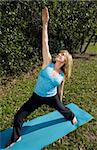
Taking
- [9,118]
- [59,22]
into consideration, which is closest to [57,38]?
[59,22]

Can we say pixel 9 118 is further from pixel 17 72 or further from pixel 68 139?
pixel 17 72

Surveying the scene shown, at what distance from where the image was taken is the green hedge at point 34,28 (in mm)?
7676

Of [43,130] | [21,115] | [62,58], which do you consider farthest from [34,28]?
[21,115]

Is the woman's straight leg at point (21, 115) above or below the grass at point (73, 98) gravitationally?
above

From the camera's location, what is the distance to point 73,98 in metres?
7.61

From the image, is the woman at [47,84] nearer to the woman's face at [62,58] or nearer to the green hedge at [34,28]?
the woman's face at [62,58]

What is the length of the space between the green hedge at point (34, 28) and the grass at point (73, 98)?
0.56 metres

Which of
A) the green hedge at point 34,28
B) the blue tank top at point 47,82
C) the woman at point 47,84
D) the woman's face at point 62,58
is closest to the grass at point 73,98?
the green hedge at point 34,28

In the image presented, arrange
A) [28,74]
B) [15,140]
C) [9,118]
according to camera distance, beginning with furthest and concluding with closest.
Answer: [28,74] → [9,118] → [15,140]

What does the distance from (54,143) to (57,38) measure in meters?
5.21

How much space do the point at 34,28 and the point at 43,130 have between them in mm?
3802

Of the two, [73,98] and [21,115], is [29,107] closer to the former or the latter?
[21,115]

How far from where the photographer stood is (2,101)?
7059 mm

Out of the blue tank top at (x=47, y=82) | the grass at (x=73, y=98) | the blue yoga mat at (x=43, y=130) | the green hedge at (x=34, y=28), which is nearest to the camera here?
the blue tank top at (x=47, y=82)
